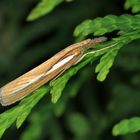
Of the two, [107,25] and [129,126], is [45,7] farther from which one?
[129,126]

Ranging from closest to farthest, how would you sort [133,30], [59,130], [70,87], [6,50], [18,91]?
[18,91], [133,30], [70,87], [59,130], [6,50]

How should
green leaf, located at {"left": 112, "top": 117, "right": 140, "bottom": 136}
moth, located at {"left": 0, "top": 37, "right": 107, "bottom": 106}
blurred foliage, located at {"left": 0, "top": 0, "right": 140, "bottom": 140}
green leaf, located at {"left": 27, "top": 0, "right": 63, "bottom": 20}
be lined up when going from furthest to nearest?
1. blurred foliage, located at {"left": 0, "top": 0, "right": 140, "bottom": 140}
2. green leaf, located at {"left": 27, "top": 0, "right": 63, "bottom": 20}
3. green leaf, located at {"left": 112, "top": 117, "right": 140, "bottom": 136}
4. moth, located at {"left": 0, "top": 37, "right": 107, "bottom": 106}

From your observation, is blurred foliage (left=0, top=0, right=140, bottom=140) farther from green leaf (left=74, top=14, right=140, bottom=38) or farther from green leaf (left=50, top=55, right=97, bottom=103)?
green leaf (left=50, top=55, right=97, bottom=103)

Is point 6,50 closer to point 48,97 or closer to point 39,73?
point 48,97

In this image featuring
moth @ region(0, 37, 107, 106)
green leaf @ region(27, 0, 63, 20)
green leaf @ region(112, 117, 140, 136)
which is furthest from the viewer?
green leaf @ region(27, 0, 63, 20)

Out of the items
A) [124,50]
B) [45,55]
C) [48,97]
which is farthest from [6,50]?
[124,50]

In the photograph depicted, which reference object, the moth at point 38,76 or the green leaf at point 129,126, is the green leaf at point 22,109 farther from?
the green leaf at point 129,126

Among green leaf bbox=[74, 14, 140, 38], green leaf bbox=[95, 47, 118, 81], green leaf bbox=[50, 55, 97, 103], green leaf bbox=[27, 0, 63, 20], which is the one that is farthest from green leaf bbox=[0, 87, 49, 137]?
green leaf bbox=[27, 0, 63, 20]
